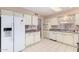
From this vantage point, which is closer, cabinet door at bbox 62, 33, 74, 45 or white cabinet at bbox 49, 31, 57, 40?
white cabinet at bbox 49, 31, 57, 40

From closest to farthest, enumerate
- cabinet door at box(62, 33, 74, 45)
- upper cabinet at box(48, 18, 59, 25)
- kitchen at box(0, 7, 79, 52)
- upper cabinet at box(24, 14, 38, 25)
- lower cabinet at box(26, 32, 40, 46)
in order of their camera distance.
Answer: kitchen at box(0, 7, 79, 52) < upper cabinet at box(48, 18, 59, 25) < upper cabinet at box(24, 14, 38, 25) < lower cabinet at box(26, 32, 40, 46) < cabinet door at box(62, 33, 74, 45)

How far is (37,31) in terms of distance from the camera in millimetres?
3543

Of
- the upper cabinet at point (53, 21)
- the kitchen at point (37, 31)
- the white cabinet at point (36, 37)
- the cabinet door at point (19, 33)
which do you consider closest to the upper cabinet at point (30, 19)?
the kitchen at point (37, 31)

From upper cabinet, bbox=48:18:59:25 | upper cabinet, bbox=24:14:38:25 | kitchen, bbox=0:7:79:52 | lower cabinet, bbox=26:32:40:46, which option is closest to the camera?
kitchen, bbox=0:7:79:52

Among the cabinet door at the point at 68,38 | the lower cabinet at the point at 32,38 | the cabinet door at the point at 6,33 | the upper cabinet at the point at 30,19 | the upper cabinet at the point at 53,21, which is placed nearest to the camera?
the cabinet door at the point at 6,33

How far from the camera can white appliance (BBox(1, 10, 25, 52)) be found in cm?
312

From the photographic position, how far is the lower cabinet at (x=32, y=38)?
3543 millimetres

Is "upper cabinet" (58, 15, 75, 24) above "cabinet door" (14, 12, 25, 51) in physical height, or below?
above

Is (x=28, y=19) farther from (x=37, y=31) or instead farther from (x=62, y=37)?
(x=62, y=37)

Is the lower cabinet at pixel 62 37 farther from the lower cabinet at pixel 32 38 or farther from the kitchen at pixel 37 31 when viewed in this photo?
the lower cabinet at pixel 32 38

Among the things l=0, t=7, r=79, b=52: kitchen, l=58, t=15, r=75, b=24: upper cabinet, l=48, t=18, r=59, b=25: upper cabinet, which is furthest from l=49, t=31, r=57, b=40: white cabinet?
l=58, t=15, r=75, b=24: upper cabinet

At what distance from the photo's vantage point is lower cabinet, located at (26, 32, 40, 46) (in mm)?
3543

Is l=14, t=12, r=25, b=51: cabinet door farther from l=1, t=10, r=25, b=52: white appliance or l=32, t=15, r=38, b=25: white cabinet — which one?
l=32, t=15, r=38, b=25: white cabinet
